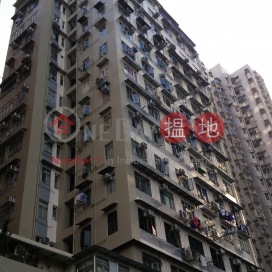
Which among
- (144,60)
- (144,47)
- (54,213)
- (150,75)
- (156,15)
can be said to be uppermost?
(156,15)

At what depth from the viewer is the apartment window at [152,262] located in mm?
18995

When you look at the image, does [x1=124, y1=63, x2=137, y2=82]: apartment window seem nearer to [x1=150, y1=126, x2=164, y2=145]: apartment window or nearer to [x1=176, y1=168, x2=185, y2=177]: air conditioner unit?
[x1=150, y1=126, x2=164, y2=145]: apartment window

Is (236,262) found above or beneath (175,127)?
beneath

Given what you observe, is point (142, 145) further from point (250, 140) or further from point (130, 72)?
point (250, 140)

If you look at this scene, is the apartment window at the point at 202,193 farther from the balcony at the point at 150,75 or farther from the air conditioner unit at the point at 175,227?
the balcony at the point at 150,75

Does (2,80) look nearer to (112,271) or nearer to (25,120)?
(25,120)

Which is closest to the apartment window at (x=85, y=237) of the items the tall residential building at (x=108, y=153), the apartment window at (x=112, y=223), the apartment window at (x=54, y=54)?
the tall residential building at (x=108, y=153)

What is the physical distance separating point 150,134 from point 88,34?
981 centimetres

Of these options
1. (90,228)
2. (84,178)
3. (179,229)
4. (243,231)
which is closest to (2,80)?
(84,178)

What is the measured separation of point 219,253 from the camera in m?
23.9

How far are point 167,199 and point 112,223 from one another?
3.99 m

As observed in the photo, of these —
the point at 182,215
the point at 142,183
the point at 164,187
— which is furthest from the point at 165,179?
the point at 182,215

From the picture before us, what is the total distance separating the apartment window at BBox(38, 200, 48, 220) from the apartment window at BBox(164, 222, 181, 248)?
600 cm

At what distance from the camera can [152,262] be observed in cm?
1925
